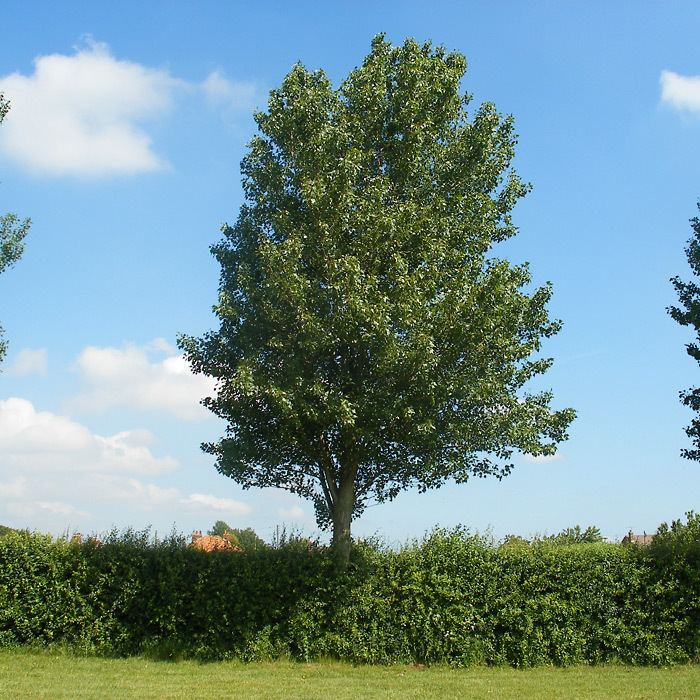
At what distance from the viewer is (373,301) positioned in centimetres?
1789

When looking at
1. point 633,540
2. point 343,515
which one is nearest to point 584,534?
point 633,540

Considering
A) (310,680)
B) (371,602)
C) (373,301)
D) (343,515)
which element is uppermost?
(373,301)

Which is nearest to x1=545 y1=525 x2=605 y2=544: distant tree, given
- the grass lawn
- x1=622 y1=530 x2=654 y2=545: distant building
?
x1=622 y1=530 x2=654 y2=545: distant building

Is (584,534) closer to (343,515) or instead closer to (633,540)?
(633,540)

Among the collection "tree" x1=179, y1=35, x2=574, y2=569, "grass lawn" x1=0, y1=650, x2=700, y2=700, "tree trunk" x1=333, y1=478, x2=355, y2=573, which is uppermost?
"tree" x1=179, y1=35, x2=574, y2=569

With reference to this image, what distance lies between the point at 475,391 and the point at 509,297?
247 centimetres

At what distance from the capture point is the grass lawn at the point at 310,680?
1574 centimetres

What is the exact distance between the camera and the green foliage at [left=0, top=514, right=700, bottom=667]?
63.3ft

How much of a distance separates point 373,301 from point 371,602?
7632 mm

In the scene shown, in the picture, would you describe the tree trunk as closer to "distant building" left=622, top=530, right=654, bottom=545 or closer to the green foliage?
the green foliage

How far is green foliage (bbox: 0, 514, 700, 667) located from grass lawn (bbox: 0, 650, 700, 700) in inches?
22.5

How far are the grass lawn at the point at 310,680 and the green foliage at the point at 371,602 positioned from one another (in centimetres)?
57

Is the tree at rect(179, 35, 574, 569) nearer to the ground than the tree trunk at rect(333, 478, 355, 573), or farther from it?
farther from it

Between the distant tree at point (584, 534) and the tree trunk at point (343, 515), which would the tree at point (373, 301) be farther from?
the distant tree at point (584, 534)
